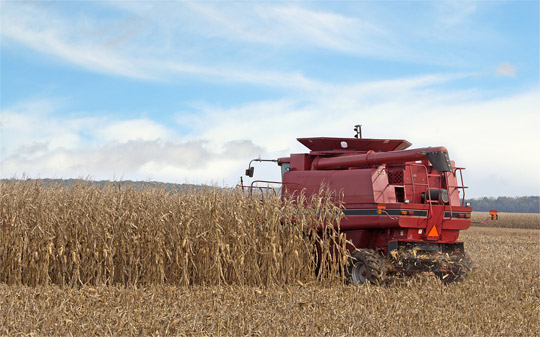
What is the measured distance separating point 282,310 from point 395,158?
369cm

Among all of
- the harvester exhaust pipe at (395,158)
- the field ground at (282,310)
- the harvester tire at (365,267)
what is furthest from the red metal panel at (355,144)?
the field ground at (282,310)

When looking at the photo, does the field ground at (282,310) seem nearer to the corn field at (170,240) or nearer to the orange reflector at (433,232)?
the corn field at (170,240)

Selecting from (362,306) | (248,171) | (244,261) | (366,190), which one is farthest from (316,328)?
(248,171)

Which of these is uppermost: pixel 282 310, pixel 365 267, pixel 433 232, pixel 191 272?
pixel 433 232

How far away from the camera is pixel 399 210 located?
9203 millimetres

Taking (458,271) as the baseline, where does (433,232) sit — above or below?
above

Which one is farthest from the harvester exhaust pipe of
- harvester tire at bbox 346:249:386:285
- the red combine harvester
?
harvester tire at bbox 346:249:386:285

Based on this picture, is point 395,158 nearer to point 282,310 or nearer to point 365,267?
point 365,267

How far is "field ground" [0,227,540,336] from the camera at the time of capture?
6.25 m

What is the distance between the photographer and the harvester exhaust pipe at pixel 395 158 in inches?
359

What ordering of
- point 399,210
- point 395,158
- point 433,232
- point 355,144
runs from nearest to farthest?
point 399,210 < point 395,158 < point 433,232 < point 355,144

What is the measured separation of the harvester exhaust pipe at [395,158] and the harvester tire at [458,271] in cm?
182

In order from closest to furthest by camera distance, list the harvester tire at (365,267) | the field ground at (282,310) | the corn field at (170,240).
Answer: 1. the field ground at (282,310)
2. the harvester tire at (365,267)
3. the corn field at (170,240)

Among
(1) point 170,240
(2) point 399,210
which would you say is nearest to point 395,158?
(2) point 399,210
